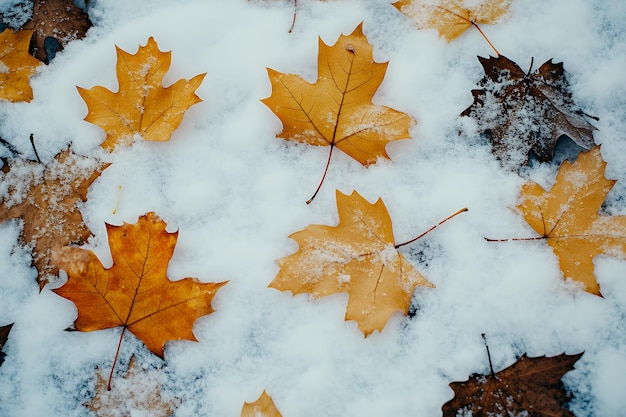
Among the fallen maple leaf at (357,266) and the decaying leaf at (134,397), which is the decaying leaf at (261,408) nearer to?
the decaying leaf at (134,397)

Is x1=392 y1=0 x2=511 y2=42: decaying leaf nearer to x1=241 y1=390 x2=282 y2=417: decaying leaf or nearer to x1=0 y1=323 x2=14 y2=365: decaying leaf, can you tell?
x1=241 y1=390 x2=282 y2=417: decaying leaf

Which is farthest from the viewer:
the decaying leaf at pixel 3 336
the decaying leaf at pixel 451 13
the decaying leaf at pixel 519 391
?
the decaying leaf at pixel 451 13

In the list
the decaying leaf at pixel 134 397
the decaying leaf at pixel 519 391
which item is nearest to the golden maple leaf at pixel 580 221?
the decaying leaf at pixel 519 391

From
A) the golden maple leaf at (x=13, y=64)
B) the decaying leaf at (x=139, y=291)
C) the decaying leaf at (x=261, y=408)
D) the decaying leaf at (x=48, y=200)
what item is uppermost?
the golden maple leaf at (x=13, y=64)

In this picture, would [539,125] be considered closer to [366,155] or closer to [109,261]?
[366,155]

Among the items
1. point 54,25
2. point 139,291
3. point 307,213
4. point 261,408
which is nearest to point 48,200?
point 139,291

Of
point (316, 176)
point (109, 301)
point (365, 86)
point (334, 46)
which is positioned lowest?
point (109, 301)

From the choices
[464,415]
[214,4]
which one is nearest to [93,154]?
[214,4]
